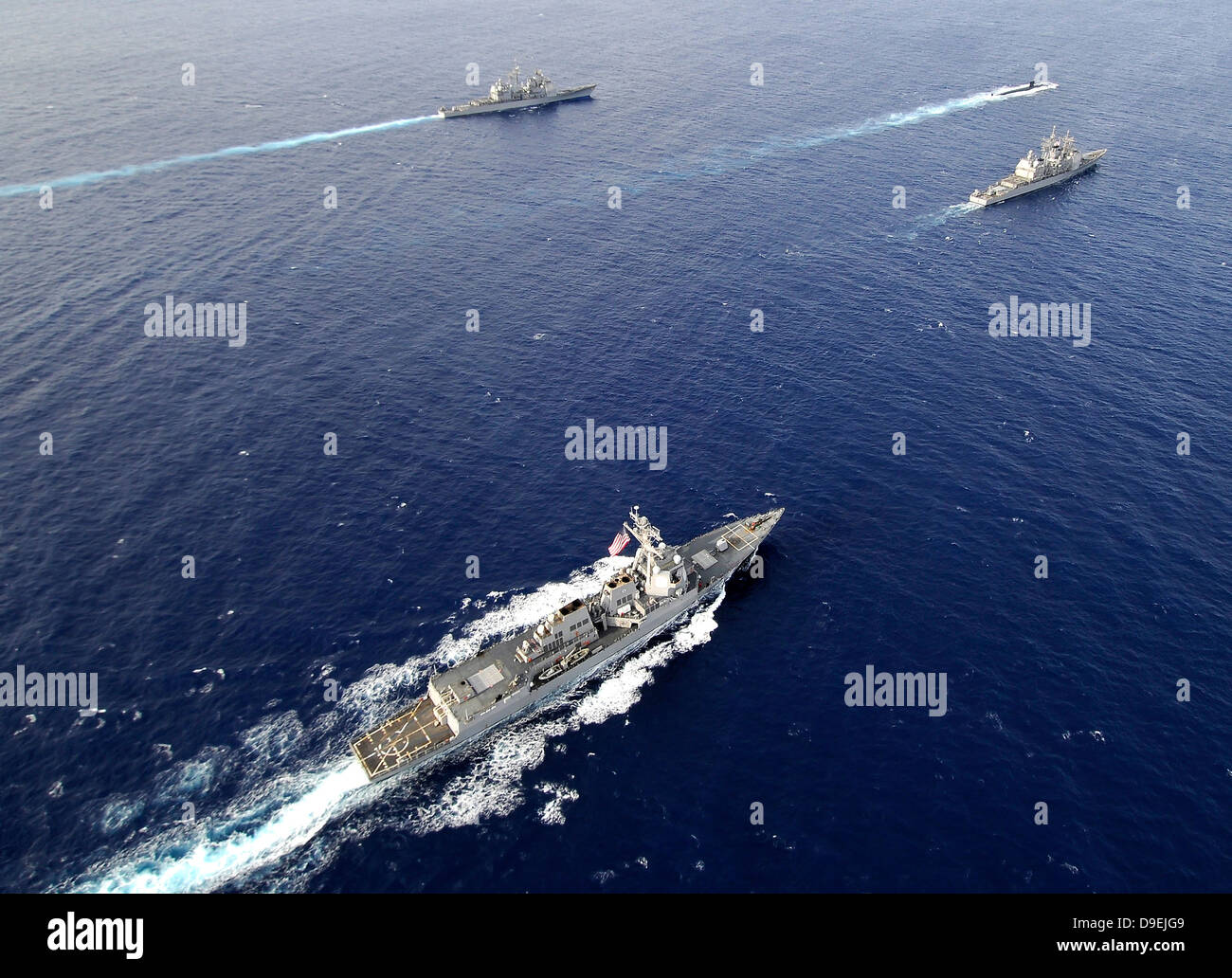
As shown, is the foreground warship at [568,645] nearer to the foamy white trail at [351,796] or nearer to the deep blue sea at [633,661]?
the foamy white trail at [351,796]

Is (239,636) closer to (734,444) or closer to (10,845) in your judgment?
(10,845)

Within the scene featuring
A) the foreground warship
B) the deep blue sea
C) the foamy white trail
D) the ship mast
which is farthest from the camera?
the ship mast

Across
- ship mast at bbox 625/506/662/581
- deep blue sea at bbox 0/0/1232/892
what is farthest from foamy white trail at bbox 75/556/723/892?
ship mast at bbox 625/506/662/581

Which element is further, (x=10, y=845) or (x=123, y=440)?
(x=123, y=440)

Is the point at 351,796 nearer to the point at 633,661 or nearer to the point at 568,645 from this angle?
the point at 568,645

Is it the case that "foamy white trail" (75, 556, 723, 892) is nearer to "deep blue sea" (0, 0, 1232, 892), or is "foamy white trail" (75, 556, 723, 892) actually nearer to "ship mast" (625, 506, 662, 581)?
"deep blue sea" (0, 0, 1232, 892)
